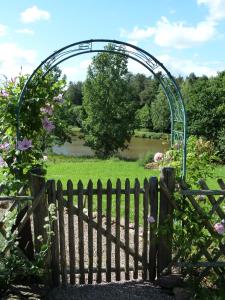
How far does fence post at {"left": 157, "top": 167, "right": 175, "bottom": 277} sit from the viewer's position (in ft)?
17.1

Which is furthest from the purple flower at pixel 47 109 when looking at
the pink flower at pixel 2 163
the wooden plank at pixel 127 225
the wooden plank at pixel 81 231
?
the wooden plank at pixel 127 225

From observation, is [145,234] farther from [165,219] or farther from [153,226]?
[165,219]

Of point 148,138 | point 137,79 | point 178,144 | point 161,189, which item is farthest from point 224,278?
point 137,79

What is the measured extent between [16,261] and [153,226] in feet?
5.97

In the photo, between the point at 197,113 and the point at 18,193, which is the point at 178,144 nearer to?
the point at 18,193

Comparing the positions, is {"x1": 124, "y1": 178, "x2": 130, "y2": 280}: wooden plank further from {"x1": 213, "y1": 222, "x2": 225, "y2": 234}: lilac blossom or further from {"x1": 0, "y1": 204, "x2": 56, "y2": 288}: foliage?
{"x1": 213, "y1": 222, "x2": 225, "y2": 234}: lilac blossom

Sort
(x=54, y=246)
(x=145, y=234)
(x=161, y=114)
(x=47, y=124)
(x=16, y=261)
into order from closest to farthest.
Result: (x=16, y=261) < (x=54, y=246) < (x=145, y=234) < (x=47, y=124) < (x=161, y=114)

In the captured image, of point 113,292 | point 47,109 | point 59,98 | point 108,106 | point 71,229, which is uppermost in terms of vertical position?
point 108,106

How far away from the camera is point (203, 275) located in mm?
5262

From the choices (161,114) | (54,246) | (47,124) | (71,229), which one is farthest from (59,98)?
(161,114)

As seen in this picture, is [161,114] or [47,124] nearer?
[47,124]

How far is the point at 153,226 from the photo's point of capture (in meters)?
5.33

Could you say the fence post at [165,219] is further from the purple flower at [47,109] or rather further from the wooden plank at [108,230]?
the purple flower at [47,109]

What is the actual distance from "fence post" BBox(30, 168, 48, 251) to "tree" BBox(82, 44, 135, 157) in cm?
2760
